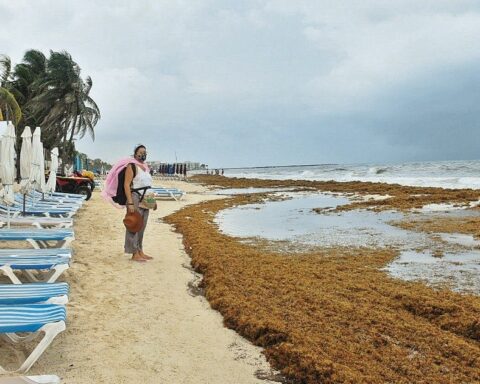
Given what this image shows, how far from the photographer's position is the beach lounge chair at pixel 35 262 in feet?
14.6

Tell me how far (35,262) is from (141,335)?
4.95ft

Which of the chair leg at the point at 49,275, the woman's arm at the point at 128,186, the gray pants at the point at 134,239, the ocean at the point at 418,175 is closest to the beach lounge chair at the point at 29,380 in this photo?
the chair leg at the point at 49,275

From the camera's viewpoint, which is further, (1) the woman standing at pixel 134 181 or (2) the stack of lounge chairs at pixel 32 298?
(1) the woman standing at pixel 134 181

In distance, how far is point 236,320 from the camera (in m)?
4.35

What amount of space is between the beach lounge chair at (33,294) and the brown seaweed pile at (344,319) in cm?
161

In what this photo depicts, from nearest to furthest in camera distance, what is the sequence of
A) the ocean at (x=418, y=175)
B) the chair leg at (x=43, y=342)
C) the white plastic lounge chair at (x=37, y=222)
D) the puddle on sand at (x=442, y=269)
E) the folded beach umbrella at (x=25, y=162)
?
the chair leg at (x=43, y=342), the puddle on sand at (x=442, y=269), the white plastic lounge chair at (x=37, y=222), the folded beach umbrella at (x=25, y=162), the ocean at (x=418, y=175)

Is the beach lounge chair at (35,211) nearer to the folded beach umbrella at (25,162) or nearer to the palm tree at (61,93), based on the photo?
the folded beach umbrella at (25,162)

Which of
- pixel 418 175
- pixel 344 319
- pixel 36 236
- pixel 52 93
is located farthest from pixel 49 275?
pixel 418 175

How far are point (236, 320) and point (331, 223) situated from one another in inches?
342

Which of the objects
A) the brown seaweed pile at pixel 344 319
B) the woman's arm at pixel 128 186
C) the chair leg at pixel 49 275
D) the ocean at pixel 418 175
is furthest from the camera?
the ocean at pixel 418 175

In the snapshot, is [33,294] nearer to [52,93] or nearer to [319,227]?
[319,227]

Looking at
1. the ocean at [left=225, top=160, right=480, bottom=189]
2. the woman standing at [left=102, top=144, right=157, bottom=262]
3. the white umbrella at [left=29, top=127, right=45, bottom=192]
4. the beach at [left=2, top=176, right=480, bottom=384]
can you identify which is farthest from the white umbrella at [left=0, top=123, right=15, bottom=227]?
the ocean at [left=225, top=160, right=480, bottom=189]

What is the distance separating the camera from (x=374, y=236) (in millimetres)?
10148

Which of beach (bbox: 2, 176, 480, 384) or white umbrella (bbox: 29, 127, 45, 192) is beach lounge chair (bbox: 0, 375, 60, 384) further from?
white umbrella (bbox: 29, 127, 45, 192)
